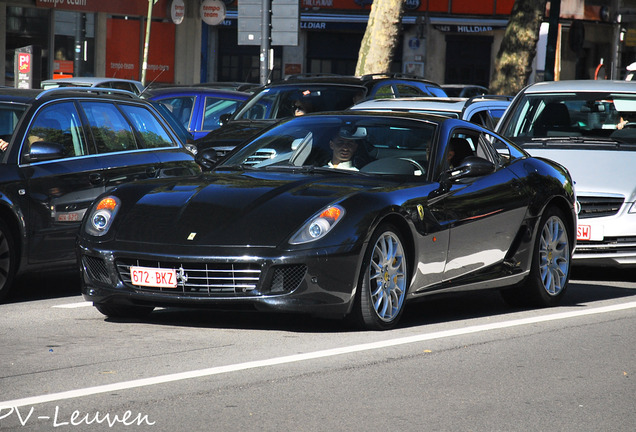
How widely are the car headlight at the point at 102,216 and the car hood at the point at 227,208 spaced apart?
64 millimetres

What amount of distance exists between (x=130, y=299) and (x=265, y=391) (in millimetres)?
1933

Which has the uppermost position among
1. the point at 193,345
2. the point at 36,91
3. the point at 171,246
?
the point at 36,91

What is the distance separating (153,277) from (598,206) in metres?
5.04

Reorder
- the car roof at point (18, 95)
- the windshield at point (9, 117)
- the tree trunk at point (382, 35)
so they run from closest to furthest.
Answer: the windshield at point (9, 117) → the car roof at point (18, 95) → the tree trunk at point (382, 35)

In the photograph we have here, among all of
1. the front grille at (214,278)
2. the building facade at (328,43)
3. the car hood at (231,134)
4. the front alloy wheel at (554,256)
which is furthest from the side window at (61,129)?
the building facade at (328,43)

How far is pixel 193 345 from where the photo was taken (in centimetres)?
704

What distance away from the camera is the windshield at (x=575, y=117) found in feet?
40.5

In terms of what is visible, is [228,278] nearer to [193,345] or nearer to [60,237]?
[193,345]

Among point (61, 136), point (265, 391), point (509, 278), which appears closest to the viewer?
point (265, 391)

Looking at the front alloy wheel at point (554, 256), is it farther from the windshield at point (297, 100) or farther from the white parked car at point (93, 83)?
the white parked car at point (93, 83)

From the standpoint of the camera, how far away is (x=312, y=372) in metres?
6.32

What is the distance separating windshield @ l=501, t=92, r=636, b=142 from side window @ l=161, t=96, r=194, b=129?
6.74m

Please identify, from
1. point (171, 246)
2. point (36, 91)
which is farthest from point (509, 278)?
point (36, 91)

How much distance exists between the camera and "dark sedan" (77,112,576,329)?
23.8ft
